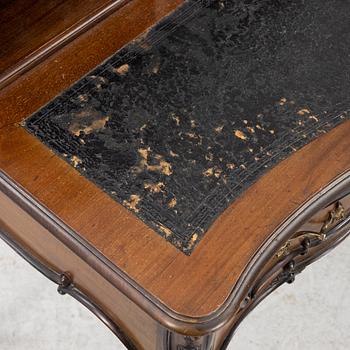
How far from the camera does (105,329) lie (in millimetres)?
1575

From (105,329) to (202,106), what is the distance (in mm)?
640

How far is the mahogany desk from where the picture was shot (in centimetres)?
99

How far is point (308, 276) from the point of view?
5.44ft

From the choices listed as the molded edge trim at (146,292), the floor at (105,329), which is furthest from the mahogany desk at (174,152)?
the floor at (105,329)

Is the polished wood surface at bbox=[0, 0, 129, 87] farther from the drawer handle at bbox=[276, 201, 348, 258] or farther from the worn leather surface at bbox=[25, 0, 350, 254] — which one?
the drawer handle at bbox=[276, 201, 348, 258]

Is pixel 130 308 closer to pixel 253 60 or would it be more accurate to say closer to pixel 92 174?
pixel 92 174

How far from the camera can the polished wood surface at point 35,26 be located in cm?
112

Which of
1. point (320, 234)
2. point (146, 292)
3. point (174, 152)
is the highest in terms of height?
point (320, 234)

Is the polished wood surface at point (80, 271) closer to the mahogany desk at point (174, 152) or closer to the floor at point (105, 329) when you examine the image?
the mahogany desk at point (174, 152)

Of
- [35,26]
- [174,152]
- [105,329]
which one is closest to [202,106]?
[174,152]

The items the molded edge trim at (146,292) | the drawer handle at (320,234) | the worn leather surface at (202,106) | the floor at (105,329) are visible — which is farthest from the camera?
the floor at (105,329)

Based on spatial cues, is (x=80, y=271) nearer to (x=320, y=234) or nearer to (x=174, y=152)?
(x=174, y=152)

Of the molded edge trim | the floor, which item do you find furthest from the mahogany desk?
the floor

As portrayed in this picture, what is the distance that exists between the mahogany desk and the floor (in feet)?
1.20
